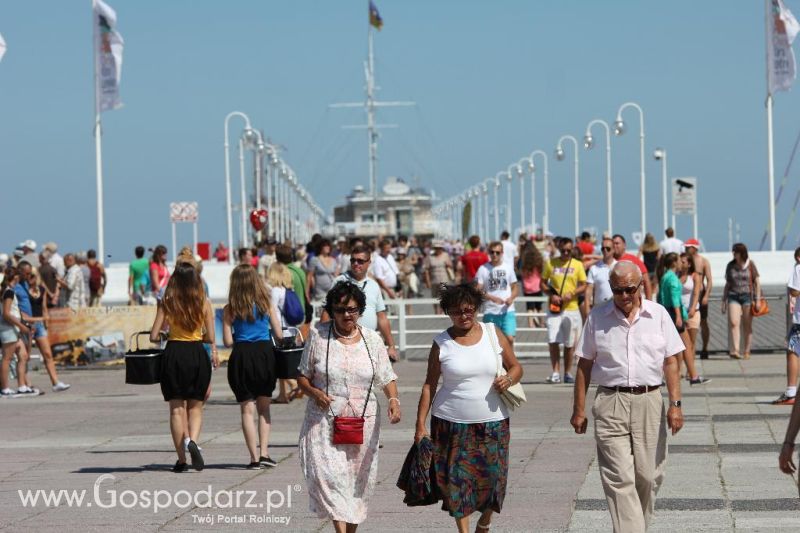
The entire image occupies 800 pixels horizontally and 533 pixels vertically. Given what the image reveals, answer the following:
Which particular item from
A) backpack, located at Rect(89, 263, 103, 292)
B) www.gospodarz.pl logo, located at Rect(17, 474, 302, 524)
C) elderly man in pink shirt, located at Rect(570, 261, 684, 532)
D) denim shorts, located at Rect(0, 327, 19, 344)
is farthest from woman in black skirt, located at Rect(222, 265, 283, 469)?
backpack, located at Rect(89, 263, 103, 292)

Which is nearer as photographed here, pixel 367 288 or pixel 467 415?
pixel 467 415

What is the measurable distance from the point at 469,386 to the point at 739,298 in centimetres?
1345

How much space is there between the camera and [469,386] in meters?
8.12

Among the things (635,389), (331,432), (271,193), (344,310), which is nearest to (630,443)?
(635,389)

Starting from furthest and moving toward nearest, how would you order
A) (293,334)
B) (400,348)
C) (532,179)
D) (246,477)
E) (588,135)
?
(532,179)
(588,135)
(400,348)
(293,334)
(246,477)

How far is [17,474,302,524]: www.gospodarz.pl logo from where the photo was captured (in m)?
9.91

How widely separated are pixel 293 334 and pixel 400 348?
29.3ft

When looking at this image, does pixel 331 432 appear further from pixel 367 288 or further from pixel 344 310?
pixel 367 288

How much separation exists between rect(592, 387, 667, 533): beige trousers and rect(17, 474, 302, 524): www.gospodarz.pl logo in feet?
8.07

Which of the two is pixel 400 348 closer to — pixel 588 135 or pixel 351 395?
pixel 351 395

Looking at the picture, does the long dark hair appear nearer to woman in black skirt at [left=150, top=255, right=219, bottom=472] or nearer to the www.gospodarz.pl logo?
woman in black skirt at [left=150, top=255, right=219, bottom=472]

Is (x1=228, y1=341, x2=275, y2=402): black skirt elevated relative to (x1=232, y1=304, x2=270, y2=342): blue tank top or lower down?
lower down

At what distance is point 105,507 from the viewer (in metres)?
9.98

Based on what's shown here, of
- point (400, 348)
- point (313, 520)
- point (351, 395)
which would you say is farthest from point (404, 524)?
point (400, 348)
